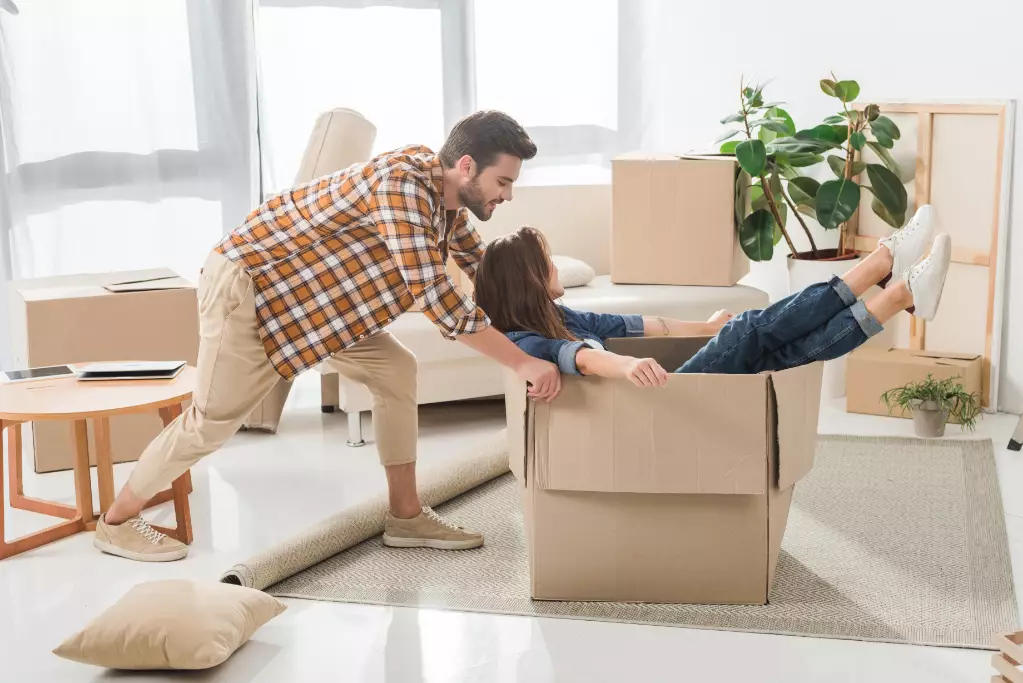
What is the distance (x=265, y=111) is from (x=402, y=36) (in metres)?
0.68

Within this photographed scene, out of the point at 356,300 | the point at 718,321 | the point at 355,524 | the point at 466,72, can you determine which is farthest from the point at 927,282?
the point at 466,72

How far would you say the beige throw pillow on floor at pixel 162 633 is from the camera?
82.8 inches

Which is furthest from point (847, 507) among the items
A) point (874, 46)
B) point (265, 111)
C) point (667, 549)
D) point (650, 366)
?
point (265, 111)

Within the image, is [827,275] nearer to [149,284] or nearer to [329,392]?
[329,392]

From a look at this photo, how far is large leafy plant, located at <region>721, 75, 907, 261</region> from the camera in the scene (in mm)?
3838

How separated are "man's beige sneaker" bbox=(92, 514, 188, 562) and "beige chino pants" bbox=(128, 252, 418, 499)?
0.10 m

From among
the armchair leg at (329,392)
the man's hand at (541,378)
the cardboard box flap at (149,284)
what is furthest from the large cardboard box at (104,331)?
the man's hand at (541,378)

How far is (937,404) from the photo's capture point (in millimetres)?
3508

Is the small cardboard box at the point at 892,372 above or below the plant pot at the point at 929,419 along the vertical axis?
above

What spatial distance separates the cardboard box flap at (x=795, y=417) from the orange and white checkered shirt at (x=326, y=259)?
0.74 meters

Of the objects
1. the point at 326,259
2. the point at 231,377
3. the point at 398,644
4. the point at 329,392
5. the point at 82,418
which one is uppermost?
the point at 326,259

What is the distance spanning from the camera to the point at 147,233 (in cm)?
445

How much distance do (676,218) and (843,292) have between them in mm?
1561

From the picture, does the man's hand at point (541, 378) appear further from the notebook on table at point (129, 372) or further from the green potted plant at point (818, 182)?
the green potted plant at point (818, 182)
